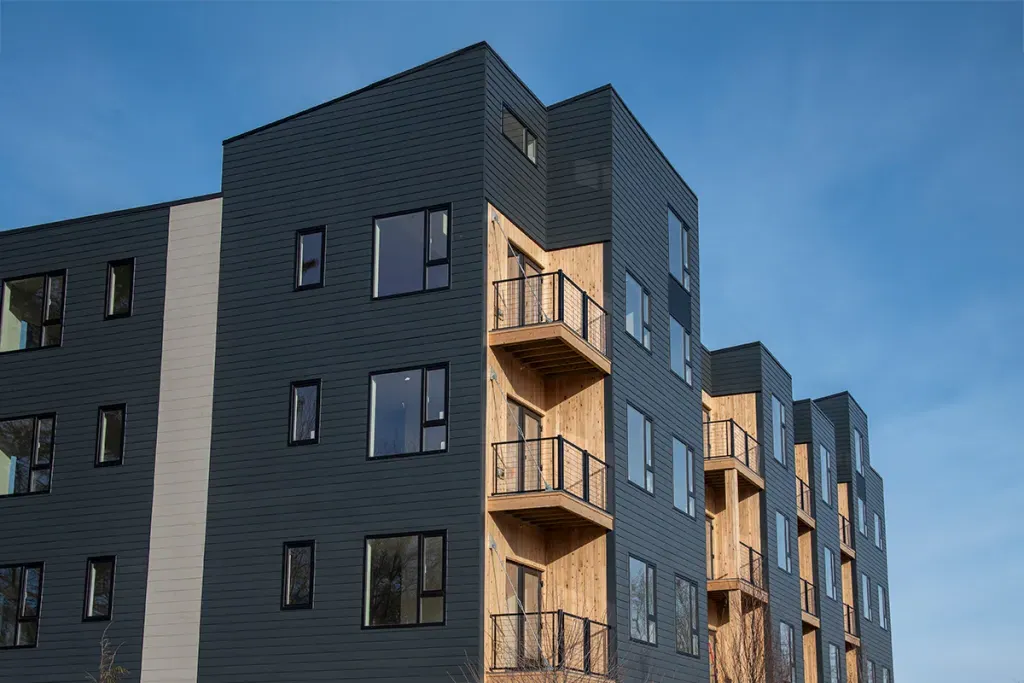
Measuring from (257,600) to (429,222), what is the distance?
8.57 metres

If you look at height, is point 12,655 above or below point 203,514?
below

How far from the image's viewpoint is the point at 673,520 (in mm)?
34125

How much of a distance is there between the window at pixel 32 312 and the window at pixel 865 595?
3677 centimetres

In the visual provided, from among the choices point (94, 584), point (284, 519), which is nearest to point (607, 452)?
point (284, 519)

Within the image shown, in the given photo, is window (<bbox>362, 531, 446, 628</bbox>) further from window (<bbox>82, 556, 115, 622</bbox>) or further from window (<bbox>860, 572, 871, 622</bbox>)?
window (<bbox>860, 572, 871, 622</bbox>)

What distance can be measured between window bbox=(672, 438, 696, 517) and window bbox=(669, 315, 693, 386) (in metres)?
1.88

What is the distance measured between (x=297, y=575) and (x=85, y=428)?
7.02 meters

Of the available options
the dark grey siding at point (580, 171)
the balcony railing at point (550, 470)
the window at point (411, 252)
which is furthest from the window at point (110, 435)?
the dark grey siding at point (580, 171)

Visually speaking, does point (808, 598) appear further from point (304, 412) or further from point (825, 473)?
point (304, 412)

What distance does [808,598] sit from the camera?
50250mm

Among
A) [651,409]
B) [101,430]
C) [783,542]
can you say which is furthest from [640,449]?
[783,542]

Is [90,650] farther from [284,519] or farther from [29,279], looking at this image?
[29,279]

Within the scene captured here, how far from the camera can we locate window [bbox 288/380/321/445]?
2938 centimetres

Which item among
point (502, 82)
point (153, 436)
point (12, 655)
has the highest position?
point (502, 82)
